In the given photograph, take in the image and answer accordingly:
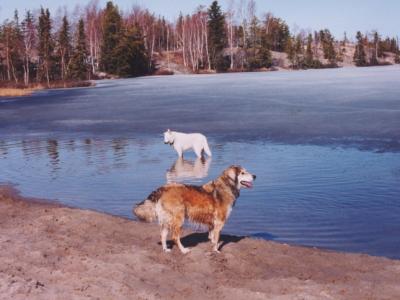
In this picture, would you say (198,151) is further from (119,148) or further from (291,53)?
(291,53)

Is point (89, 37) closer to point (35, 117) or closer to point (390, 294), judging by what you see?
point (35, 117)

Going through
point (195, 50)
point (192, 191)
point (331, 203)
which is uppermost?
point (195, 50)

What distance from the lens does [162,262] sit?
7730 millimetres

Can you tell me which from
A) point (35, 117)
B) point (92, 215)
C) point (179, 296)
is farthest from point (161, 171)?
point (35, 117)

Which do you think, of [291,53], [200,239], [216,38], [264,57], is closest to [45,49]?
[216,38]

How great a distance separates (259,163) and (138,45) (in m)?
83.1

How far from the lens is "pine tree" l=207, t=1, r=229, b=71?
106m

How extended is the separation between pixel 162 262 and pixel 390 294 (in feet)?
10.1

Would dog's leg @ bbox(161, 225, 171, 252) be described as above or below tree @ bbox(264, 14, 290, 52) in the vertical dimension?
below

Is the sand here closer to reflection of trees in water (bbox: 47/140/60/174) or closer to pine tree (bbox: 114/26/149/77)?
reflection of trees in water (bbox: 47/140/60/174)

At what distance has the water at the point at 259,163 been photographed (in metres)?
10.5

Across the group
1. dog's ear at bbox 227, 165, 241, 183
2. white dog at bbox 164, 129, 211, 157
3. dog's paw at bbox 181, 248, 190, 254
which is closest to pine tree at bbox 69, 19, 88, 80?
white dog at bbox 164, 129, 211, 157

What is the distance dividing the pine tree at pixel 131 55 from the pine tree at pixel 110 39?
63.7 inches

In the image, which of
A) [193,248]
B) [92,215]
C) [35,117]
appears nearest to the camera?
[193,248]
